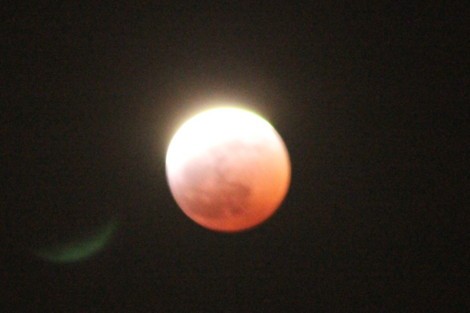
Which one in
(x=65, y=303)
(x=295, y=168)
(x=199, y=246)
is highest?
(x=295, y=168)

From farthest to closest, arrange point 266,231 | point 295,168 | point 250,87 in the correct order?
point 266,231 → point 295,168 → point 250,87

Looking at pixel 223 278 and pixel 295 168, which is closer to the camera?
pixel 295 168

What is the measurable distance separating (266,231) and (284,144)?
873mm

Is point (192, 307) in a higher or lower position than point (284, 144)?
lower

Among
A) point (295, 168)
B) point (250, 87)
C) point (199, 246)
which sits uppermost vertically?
point (250, 87)

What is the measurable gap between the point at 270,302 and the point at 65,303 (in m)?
1.95

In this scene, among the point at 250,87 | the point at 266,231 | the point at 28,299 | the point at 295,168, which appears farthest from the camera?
the point at 28,299

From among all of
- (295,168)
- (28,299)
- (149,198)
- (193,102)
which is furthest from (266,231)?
(28,299)

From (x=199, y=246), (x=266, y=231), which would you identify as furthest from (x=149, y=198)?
(x=266, y=231)

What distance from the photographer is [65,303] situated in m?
4.74

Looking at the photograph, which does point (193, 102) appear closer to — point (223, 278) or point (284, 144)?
point (284, 144)

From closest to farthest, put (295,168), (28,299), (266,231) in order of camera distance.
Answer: (295,168)
(266,231)
(28,299)

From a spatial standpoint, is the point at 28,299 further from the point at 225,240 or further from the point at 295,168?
the point at 295,168

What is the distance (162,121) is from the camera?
13.1 ft
